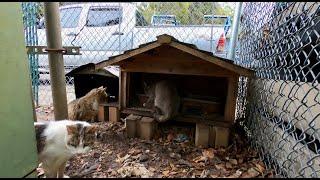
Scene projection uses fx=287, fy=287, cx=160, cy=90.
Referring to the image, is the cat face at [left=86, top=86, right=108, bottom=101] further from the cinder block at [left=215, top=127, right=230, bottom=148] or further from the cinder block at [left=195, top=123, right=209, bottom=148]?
the cinder block at [left=215, top=127, right=230, bottom=148]

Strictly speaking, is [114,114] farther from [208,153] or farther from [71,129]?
[71,129]

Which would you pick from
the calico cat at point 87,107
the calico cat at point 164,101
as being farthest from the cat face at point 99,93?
the calico cat at point 164,101

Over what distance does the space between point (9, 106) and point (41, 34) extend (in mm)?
4809

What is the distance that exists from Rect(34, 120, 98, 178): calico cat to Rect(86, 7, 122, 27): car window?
135 inches

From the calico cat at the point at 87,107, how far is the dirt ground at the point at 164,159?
1.82ft

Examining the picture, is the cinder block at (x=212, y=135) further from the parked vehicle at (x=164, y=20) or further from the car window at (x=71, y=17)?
the car window at (x=71, y=17)

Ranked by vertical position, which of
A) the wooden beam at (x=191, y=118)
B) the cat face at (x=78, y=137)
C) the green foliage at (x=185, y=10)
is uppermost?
the green foliage at (x=185, y=10)

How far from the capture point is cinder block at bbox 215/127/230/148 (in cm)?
288

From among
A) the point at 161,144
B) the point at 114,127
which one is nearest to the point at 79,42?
the point at 114,127

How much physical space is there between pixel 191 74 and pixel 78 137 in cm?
140

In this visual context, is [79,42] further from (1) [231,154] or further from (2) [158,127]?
(1) [231,154]

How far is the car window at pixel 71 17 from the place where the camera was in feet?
18.9

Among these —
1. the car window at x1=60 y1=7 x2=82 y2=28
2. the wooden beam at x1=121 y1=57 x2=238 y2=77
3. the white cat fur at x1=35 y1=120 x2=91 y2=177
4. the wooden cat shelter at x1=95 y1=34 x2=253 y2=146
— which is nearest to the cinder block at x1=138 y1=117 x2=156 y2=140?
the wooden cat shelter at x1=95 y1=34 x2=253 y2=146

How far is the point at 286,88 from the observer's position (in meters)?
2.11
